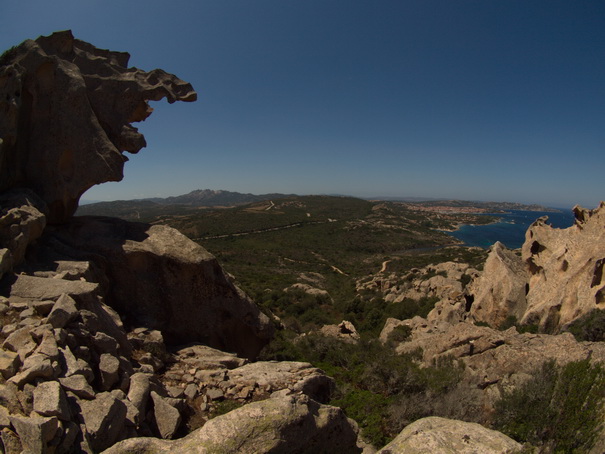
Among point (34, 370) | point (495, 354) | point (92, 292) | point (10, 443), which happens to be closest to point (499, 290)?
point (495, 354)

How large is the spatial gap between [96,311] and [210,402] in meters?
3.30

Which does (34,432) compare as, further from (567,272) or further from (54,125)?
(567,272)

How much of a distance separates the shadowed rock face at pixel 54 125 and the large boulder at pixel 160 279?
1.56 meters

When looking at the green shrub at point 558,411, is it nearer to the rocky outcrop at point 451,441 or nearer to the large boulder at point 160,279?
the rocky outcrop at point 451,441

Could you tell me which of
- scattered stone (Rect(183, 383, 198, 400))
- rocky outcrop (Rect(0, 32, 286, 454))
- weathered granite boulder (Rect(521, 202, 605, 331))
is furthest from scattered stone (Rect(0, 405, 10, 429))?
weathered granite boulder (Rect(521, 202, 605, 331))

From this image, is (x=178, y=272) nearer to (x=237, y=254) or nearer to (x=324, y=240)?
(x=237, y=254)

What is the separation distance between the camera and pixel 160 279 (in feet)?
34.1

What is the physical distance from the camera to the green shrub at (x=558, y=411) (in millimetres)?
6074

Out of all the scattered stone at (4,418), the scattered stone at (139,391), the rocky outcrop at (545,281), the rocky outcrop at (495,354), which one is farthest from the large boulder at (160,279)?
the rocky outcrop at (545,281)

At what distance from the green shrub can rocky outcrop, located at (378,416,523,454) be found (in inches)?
73.7

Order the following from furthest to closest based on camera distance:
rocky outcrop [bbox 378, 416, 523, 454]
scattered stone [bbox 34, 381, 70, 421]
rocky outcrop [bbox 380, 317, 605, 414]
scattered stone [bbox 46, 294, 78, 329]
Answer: rocky outcrop [bbox 380, 317, 605, 414] → scattered stone [bbox 46, 294, 78, 329] → rocky outcrop [bbox 378, 416, 523, 454] → scattered stone [bbox 34, 381, 70, 421]

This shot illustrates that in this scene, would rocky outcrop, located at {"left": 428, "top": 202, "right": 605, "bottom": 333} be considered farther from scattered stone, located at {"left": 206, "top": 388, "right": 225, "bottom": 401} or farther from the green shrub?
scattered stone, located at {"left": 206, "top": 388, "right": 225, "bottom": 401}

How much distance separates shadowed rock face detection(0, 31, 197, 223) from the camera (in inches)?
385

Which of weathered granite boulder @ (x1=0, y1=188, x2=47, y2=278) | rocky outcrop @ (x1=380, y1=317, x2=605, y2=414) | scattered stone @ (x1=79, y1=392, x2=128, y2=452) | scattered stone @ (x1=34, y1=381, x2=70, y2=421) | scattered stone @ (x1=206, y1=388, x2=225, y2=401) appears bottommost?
rocky outcrop @ (x1=380, y1=317, x2=605, y2=414)
